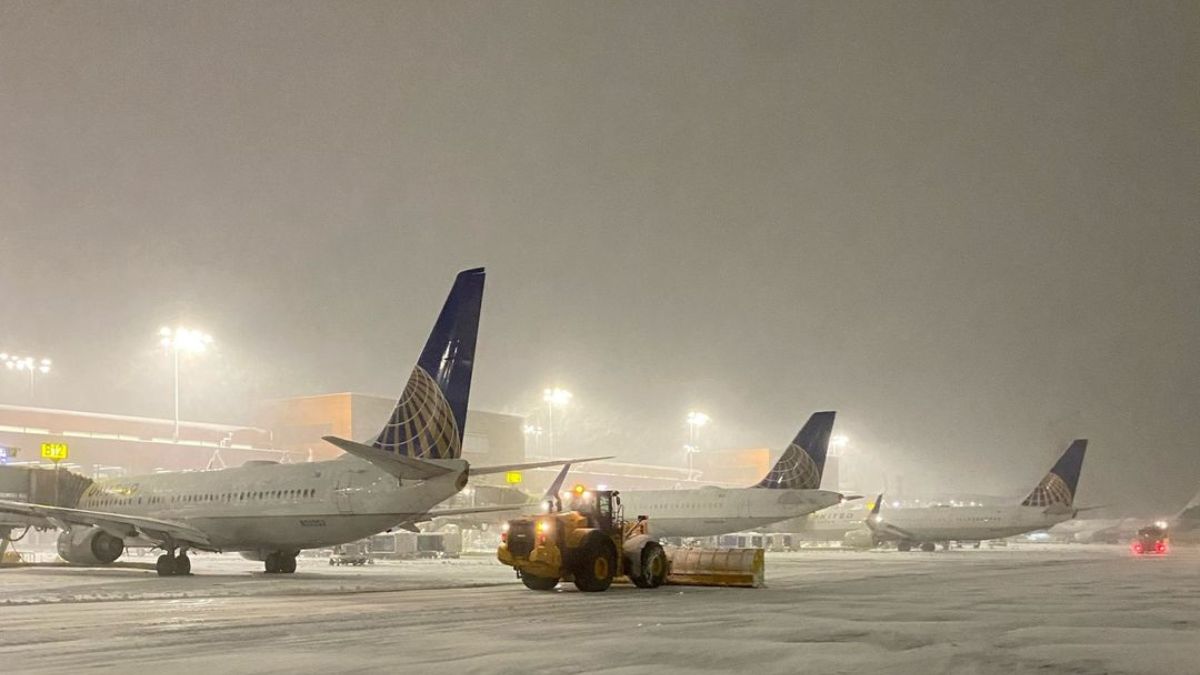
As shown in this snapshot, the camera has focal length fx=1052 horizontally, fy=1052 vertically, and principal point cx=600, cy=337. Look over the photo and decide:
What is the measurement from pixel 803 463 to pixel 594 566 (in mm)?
29647

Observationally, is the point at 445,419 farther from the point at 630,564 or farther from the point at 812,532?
the point at 812,532

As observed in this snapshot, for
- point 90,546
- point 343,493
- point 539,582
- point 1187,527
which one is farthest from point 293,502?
point 1187,527

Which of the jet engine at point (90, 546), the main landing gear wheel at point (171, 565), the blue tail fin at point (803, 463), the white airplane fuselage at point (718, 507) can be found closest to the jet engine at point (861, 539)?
the white airplane fuselage at point (718, 507)

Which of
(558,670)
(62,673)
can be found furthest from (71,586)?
(558,670)

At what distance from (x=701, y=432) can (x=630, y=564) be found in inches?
5056

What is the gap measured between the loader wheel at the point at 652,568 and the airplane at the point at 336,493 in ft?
16.3

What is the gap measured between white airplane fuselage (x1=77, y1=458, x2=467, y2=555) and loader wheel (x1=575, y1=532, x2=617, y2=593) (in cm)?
589

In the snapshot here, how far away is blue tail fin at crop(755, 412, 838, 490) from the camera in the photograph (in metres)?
51.7

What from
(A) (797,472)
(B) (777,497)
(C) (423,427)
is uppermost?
(C) (423,427)

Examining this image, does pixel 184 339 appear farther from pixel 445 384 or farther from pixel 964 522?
pixel 964 522

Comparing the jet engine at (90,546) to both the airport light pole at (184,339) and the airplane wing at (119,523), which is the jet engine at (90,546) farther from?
the airport light pole at (184,339)

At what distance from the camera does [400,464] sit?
27.5m

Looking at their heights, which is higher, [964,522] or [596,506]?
[596,506]

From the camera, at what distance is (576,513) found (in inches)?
963
